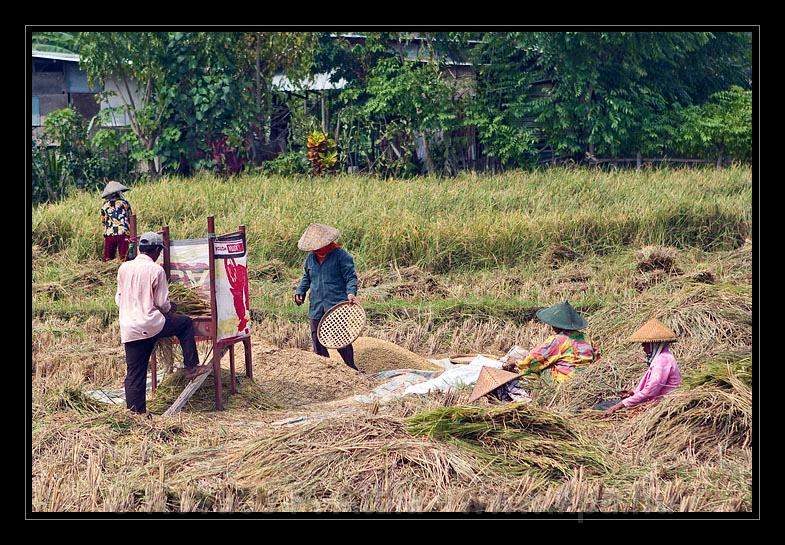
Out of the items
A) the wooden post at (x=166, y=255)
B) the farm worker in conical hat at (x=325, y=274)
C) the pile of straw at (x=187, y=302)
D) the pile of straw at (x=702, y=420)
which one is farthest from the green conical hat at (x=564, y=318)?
the wooden post at (x=166, y=255)

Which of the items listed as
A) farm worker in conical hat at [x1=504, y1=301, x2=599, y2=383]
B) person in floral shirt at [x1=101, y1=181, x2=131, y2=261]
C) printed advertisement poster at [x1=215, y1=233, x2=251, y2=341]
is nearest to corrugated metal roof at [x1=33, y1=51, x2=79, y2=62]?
person in floral shirt at [x1=101, y1=181, x2=131, y2=261]

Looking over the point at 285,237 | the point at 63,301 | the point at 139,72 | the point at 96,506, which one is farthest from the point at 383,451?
the point at 139,72

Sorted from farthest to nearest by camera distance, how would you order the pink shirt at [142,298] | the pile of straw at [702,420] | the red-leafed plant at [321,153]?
the red-leafed plant at [321,153] < the pink shirt at [142,298] < the pile of straw at [702,420]

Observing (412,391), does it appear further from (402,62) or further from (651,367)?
(402,62)

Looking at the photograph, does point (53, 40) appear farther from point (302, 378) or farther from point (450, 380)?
point (450, 380)

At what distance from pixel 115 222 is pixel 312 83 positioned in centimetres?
791

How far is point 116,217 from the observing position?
1218cm

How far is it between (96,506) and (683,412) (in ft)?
10.1

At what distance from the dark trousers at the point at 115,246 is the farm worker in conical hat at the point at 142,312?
18.1ft

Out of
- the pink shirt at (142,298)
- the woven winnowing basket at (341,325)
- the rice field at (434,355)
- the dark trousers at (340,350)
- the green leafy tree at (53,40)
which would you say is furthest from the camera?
the green leafy tree at (53,40)

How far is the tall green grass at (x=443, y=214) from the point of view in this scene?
490 inches

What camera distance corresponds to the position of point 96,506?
5324mm

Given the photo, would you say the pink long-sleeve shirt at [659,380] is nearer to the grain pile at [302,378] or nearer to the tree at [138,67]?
the grain pile at [302,378]

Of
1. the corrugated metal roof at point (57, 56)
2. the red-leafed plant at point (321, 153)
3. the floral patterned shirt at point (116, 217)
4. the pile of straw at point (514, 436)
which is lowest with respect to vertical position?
the pile of straw at point (514, 436)
